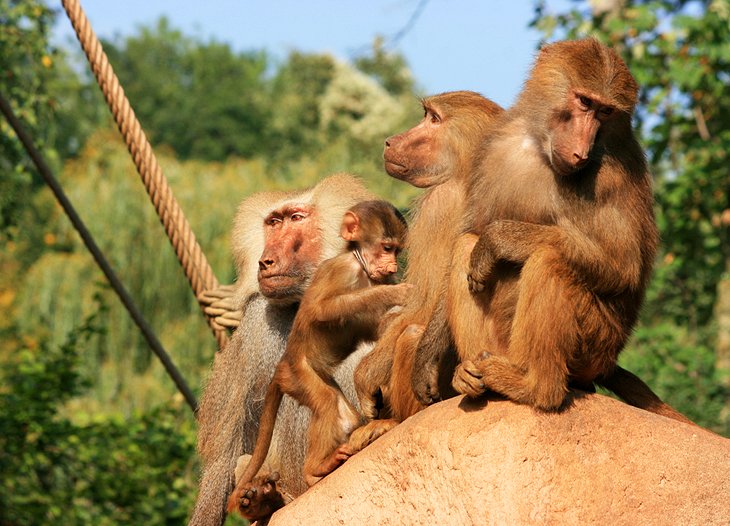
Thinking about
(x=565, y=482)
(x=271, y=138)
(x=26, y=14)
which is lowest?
(x=271, y=138)

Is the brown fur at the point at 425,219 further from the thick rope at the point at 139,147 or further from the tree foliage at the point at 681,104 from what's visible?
the tree foliage at the point at 681,104

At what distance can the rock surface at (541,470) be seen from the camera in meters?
3.49

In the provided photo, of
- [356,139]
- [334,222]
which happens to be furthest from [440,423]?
[356,139]

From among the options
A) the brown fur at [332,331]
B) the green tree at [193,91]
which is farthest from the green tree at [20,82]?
the green tree at [193,91]

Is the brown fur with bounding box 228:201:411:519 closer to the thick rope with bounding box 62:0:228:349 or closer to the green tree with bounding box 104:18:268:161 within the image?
the thick rope with bounding box 62:0:228:349

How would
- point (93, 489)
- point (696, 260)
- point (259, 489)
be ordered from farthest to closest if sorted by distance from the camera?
point (696, 260) → point (93, 489) → point (259, 489)

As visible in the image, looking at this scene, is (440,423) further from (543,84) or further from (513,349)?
(543,84)

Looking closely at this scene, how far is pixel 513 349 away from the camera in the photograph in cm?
365

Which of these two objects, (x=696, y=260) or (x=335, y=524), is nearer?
(x=335, y=524)

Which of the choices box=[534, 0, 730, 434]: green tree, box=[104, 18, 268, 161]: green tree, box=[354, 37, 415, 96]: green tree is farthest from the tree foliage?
box=[104, 18, 268, 161]: green tree

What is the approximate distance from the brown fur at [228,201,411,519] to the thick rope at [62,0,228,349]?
45.5 inches

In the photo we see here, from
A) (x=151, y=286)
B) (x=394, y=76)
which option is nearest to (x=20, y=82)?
(x=151, y=286)

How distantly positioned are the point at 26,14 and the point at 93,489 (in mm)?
3577

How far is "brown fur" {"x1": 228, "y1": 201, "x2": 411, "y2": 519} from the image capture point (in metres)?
4.45
